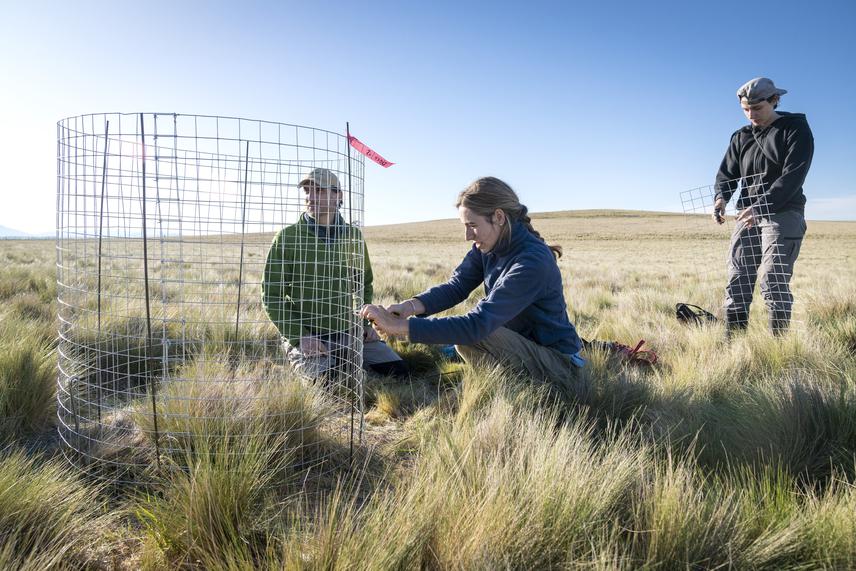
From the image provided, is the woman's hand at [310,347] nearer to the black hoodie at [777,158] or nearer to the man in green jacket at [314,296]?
the man in green jacket at [314,296]

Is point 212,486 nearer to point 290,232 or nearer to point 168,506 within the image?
point 168,506

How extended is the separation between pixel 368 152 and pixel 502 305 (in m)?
1.17

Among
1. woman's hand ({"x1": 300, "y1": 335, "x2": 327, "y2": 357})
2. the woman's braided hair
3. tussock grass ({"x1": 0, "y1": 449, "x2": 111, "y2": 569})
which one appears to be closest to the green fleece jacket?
woman's hand ({"x1": 300, "y1": 335, "x2": 327, "y2": 357})

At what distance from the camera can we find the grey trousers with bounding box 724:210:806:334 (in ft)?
14.8

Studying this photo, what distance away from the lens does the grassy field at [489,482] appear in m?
1.68

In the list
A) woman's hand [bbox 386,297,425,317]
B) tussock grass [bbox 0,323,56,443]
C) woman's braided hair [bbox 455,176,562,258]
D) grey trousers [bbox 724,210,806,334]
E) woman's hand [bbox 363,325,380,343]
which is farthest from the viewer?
grey trousers [bbox 724,210,806,334]

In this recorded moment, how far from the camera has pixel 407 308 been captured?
3.58 metres

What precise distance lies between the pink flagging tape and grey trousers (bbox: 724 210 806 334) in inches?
142

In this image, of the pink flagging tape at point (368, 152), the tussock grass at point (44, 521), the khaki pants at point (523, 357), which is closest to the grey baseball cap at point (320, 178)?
the pink flagging tape at point (368, 152)

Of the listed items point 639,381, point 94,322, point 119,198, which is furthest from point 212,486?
point 94,322

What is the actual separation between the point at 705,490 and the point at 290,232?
3082 millimetres

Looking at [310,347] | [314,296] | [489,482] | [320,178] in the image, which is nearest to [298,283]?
[314,296]

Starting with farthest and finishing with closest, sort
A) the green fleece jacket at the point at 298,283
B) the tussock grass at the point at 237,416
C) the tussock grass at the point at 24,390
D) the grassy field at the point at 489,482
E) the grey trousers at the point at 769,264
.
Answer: the grey trousers at the point at 769,264, the green fleece jacket at the point at 298,283, the tussock grass at the point at 24,390, the tussock grass at the point at 237,416, the grassy field at the point at 489,482

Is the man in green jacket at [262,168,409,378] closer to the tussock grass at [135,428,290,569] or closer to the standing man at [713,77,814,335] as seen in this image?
the tussock grass at [135,428,290,569]
